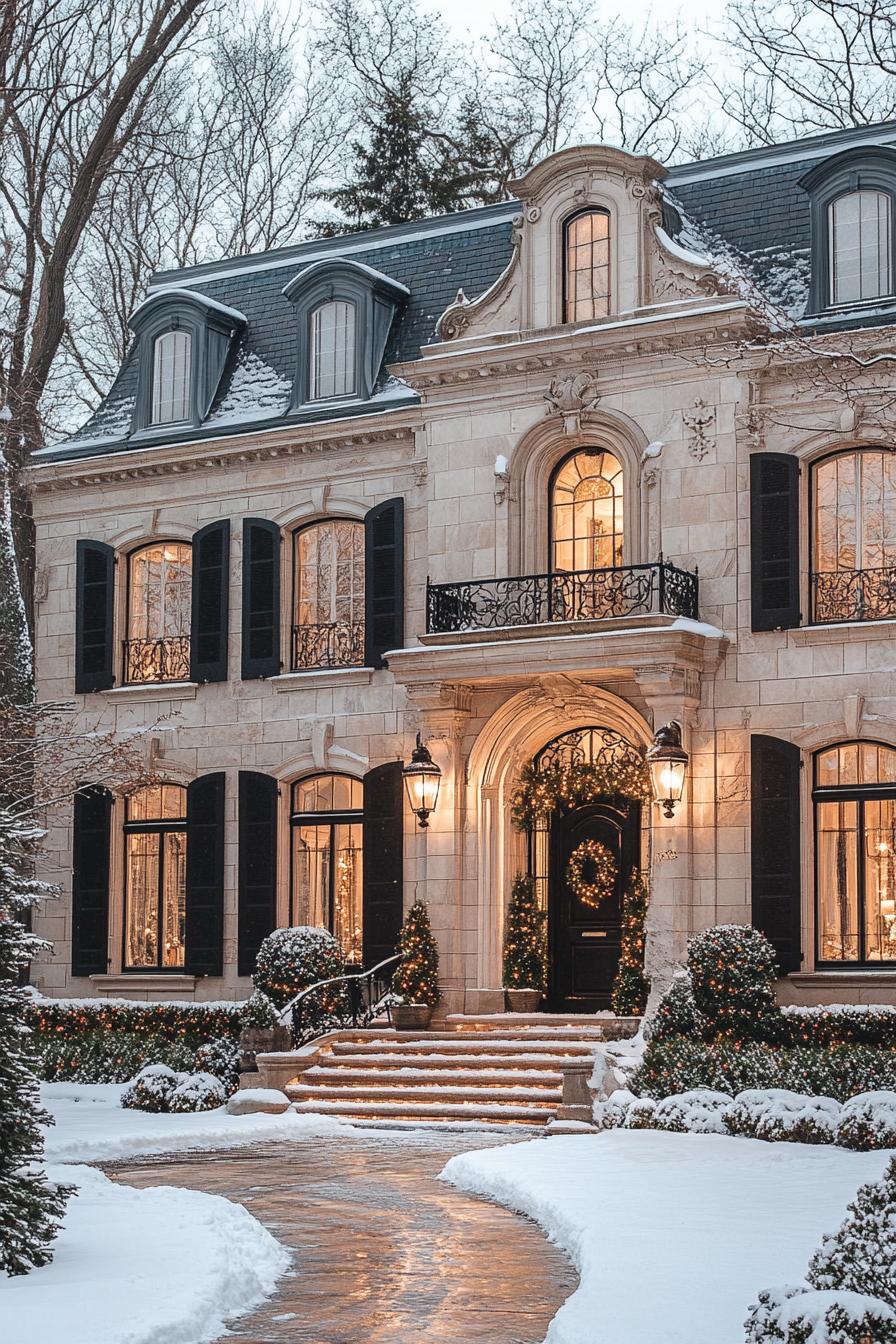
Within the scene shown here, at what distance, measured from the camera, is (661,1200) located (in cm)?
1192

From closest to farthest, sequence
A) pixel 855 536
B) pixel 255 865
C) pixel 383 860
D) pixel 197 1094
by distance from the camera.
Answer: pixel 197 1094 → pixel 855 536 → pixel 383 860 → pixel 255 865

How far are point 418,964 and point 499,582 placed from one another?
433 cm

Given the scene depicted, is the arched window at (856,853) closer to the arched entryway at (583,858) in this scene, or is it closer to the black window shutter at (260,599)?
the arched entryway at (583,858)

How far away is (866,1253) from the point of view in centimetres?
726

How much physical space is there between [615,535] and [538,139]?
1357 centimetres

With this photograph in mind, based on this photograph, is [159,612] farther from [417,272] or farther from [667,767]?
[667,767]

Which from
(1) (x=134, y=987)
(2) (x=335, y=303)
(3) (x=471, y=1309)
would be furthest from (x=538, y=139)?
(3) (x=471, y=1309)

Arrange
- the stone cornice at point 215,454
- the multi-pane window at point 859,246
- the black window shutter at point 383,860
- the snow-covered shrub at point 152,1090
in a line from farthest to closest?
the stone cornice at point 215,454 < the black window shutter at point 383,860 < the multi-pane window at point 859,246 < the snow-covered shrub at point 152,1090

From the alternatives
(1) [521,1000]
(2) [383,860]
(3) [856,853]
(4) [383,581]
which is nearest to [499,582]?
(4) [383,581]

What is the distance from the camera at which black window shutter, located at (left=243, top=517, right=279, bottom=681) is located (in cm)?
2361

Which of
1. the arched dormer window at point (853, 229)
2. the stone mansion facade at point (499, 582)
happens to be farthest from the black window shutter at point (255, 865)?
the arched dormer window at point (853, 229)

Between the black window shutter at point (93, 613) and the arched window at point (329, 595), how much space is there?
287 centimetres

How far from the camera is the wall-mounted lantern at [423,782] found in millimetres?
20953

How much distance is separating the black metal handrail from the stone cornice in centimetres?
638
